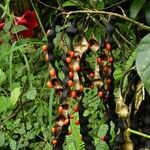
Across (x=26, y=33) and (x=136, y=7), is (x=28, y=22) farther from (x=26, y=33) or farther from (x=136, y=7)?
(x=136, y=7)

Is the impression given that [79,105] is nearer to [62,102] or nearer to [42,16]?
[62,102]

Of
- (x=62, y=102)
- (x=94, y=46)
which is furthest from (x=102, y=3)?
(x=62, y=102)

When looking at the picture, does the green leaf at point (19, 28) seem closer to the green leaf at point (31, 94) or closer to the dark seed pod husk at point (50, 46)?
the green leaf at point (31, 94)

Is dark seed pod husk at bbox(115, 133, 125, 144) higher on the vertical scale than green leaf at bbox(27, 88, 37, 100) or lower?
higher

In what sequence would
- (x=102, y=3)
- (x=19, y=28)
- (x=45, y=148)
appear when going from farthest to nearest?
(x=19, y=28), (x=102, y=3), (x=45, y=148)

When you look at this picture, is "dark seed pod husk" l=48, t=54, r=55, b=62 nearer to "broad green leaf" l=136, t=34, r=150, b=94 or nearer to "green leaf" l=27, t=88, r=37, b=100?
"broad green leaf" l=136, t=34, r=150, b=94

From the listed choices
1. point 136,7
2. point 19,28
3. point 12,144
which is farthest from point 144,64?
point 19,28

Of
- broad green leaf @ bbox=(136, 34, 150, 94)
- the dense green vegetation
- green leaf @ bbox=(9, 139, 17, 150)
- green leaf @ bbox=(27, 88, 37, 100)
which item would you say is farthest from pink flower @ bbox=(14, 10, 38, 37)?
broad green leaf @ bbox=(136, 34, 150, 94)

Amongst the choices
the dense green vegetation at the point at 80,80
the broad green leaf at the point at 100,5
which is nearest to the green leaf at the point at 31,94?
the dense green vegetation at the point at 80,80
